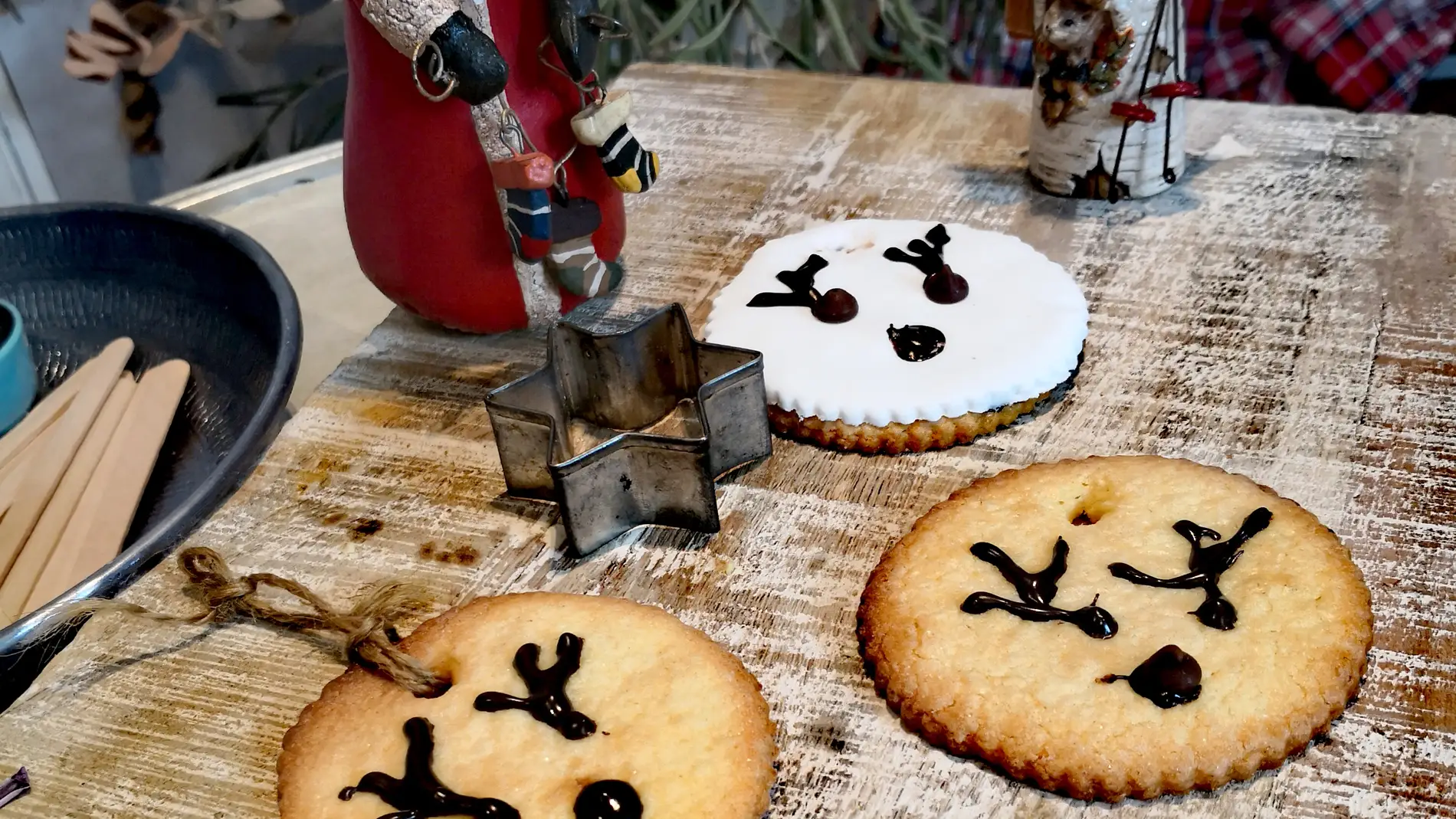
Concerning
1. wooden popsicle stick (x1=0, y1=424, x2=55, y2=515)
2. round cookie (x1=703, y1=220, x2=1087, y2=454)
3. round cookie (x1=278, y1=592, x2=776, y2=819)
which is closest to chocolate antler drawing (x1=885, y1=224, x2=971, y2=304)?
round cookie (x1=703, y1=220, x2=1087, y2=454)

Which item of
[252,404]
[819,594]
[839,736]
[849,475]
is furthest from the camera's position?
[252,404]

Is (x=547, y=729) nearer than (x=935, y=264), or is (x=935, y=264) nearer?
(x=547, y=729)

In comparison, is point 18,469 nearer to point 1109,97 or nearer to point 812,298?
point 812,298

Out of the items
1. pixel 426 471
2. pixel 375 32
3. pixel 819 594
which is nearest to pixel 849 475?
pixel 819 594

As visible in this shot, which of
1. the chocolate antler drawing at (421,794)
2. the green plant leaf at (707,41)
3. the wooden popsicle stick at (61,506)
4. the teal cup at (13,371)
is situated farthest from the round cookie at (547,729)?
the green plant leaf at (707,41)

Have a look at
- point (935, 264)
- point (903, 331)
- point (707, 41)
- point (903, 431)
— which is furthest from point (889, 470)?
point (707, 41)

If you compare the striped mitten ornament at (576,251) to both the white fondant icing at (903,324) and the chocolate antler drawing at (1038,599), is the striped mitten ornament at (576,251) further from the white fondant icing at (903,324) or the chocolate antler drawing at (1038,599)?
the chocolate antler drawing at (1038,599)

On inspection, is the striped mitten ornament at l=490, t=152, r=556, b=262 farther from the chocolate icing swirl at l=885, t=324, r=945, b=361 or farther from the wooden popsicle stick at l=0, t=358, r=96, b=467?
the wooden popsicle stick at l=0, t=358, r=96, b=467

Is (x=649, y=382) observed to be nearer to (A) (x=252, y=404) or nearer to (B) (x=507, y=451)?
(B) (x=507, y=451)
